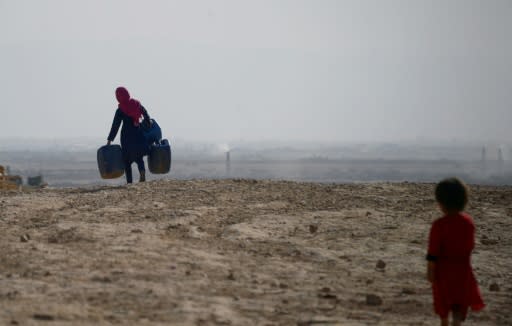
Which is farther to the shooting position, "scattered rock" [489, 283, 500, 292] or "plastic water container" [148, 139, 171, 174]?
"plastic water container" [148, 139, 171, 174]

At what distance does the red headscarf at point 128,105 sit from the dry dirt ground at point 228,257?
5.40ft

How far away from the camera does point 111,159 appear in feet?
52.2

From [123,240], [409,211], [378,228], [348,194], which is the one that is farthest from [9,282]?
[348,194]

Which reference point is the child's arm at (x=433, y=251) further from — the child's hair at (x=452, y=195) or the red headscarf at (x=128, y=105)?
the red headscarf at (x=128, y=105)

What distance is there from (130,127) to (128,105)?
0.43 m

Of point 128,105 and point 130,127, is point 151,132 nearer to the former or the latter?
point 130,127

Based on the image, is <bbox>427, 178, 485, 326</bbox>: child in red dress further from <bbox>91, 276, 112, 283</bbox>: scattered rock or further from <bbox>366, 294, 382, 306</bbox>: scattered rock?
<bbox>91, 276, 112, 283</bbox>: scattered rock

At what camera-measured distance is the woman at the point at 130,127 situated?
1538 cm

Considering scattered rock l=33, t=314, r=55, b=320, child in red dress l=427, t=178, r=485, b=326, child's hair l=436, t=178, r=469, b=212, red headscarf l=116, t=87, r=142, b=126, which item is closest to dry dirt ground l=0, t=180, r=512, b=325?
scattered rock l=33, t=314, r=55, b=320

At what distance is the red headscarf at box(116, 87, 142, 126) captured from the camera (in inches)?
604

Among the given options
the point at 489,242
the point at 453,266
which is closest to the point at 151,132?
the point at 489,242

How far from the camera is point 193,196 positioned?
13492mm

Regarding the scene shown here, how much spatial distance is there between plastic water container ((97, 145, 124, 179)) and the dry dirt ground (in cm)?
135

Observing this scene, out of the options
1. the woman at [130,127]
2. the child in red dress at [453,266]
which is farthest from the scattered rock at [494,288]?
the woman at [130,127]
